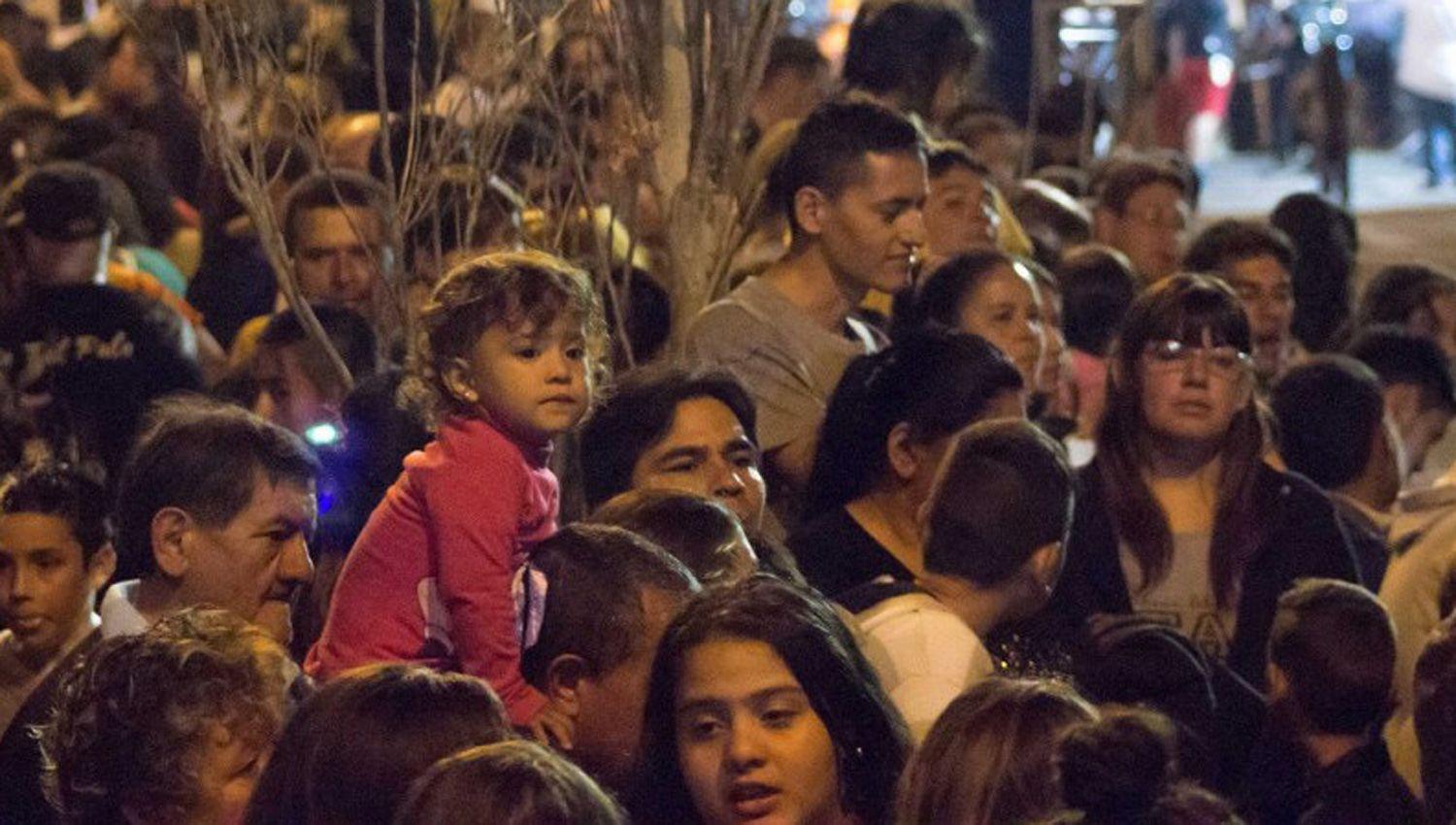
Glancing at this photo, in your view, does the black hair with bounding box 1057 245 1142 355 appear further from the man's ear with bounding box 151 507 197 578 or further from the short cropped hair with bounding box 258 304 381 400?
the man's ear with bounding box 151 507 197 578

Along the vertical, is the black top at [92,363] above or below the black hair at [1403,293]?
above

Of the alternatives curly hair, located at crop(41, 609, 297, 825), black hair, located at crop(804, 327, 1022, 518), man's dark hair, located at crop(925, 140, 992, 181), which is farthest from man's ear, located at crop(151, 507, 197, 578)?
man's dark hair, located at crop(925, 140, 992, 181)

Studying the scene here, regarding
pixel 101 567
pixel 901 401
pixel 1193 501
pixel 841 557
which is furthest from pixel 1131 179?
pixel 101 567

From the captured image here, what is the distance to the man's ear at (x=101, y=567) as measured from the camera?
5.69m

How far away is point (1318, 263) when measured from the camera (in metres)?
10.2

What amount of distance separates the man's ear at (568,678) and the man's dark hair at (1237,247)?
14.2ft

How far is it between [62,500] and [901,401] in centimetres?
174

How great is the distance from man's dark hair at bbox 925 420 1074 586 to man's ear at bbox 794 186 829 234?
4.60ft

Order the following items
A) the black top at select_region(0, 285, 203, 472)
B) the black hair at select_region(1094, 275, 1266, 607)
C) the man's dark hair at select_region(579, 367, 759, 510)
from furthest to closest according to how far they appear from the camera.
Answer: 1. the black top at select_region(0, 285, 203, 472)
2. the black hair at select_region(1094, 275, 1266, 607)
3. the man's dark hair at select_region(579, 367, 759, 510)

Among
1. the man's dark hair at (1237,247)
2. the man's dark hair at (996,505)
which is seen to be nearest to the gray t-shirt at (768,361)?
the man's dark hair at (996,505)

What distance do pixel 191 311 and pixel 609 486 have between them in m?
3.23

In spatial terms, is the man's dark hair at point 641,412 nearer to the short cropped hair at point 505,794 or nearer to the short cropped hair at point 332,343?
the short cropped hair at point 332,343

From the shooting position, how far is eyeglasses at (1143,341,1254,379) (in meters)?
6.32

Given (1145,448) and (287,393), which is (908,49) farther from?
(287,393)
